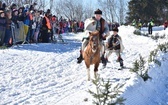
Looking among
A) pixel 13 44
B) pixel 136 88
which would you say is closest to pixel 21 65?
pixel 13 44

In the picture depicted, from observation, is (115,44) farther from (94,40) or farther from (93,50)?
(94,40)

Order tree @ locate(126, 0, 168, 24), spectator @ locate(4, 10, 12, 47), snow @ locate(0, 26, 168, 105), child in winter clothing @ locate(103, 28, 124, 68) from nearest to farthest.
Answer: snow @ locate(0, 26, 168, 105)
child in winter clothing @ locate(103, 28, 124, 68)
spectator @ locate(4, 10, 12, 47)
tree @ locate(126, 0, 168, 24)

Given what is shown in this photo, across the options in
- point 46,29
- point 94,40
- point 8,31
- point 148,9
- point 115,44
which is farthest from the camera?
point 148,9

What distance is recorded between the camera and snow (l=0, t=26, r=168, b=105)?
8.96 meters

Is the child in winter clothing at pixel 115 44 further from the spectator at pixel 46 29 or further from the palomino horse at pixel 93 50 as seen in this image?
the spectator at pixel 46 29

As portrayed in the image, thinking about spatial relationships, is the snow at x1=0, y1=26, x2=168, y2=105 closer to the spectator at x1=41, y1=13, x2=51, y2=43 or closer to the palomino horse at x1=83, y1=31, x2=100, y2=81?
the palomino horse at x1=83, y1=31, x2=100, y2=81

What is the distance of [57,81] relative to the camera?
37.0ft

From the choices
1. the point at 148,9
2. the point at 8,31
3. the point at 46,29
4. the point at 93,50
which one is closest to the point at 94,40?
the point at 93,50

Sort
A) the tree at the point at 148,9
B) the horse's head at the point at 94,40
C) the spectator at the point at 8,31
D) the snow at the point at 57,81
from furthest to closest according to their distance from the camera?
the tree at the point at 148,9 → the spectator at the point at 8,31 → the horse's head at the point at 94,40 → the snow at the point at 57,81

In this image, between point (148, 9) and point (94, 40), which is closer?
point (94, 40)

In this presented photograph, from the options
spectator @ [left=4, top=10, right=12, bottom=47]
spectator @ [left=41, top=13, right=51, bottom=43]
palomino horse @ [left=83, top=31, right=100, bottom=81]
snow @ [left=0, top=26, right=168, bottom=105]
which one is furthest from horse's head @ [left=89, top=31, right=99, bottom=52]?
spectator @ [left=41, top=13, right=51, bottom=43]

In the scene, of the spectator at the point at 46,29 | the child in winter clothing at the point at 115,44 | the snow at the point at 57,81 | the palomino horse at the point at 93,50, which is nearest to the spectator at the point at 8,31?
the snow at the point at 57,81

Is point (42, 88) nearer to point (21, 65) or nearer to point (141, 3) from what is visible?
point (21, 65)

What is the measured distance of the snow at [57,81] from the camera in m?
8.96
